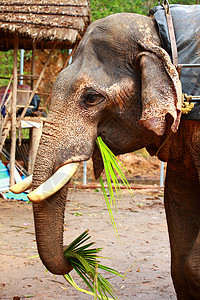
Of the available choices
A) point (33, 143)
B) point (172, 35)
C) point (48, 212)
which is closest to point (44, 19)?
point (33, 143)

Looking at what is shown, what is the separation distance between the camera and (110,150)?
2.72 metres

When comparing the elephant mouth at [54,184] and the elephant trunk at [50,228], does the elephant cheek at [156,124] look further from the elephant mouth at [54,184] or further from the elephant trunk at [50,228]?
the elephant trunk at [50,228]

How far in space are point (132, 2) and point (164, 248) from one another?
1266cm

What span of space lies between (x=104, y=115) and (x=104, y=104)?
0.28ft

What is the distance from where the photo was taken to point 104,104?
2627mm

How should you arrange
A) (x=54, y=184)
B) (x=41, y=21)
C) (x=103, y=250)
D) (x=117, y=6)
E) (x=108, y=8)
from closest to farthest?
(x=54, y=184) < (x=103, y=250) < (x=41, y=21) < (x=108, y=8) < (x=117, y=6)

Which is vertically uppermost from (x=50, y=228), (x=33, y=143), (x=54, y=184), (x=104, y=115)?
(x=104, y=115)

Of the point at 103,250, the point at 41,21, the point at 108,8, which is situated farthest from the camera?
the point at 108,8

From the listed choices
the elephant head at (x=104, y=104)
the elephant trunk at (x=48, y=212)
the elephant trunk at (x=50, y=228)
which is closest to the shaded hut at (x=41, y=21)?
the elephant head at (x=104, y=104)

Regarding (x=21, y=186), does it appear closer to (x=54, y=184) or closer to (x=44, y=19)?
(x=54, y=184)

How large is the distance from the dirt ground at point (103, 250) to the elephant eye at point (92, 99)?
0.64m

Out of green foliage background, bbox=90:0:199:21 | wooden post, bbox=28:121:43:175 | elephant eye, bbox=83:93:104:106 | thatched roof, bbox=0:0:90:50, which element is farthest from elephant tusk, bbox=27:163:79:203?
green foliage background, bbox=90:0:199:21

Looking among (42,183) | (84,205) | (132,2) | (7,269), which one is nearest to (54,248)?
(42,183)

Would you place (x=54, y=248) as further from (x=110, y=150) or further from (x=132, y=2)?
(x=132, y=2)
